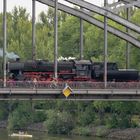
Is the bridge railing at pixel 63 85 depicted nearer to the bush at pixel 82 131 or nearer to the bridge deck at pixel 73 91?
the bridge deck at pixel 73 91

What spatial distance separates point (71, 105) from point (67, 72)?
3015cm

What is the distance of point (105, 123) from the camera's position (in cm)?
10306

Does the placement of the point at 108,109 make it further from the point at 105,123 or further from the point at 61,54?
the point at 61,54

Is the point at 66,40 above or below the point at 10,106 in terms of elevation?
above

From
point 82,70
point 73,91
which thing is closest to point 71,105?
point 82,70

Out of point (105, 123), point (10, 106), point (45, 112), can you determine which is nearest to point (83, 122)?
point (105, 123)

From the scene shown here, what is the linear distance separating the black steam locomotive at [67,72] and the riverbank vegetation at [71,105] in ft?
63.1

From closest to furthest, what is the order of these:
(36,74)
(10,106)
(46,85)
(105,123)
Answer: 1. (46,85)
2. (36,74)
3. (105,123)
4. (10,106)

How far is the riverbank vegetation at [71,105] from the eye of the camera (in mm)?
100875

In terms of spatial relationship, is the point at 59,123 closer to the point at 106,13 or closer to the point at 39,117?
the point at 39,117

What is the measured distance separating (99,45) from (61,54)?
1291 centimetres

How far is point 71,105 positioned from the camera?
10738 centimetres

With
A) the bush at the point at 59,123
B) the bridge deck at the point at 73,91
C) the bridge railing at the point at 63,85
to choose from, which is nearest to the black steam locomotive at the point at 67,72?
the bridge railing at the point at 63,85

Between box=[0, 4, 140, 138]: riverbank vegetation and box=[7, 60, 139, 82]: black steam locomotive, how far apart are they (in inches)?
757
